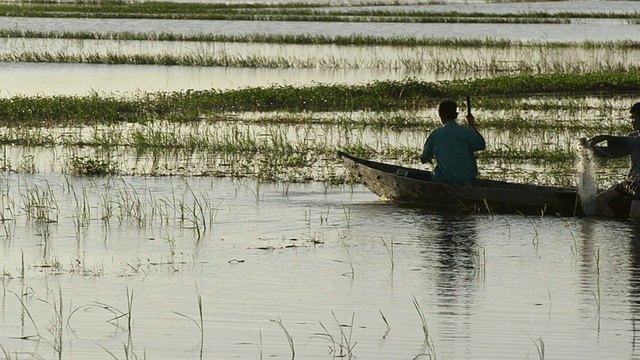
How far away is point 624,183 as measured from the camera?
10.0 m

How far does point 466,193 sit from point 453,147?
42cm

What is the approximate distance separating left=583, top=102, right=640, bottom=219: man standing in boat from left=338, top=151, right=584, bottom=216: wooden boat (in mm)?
240

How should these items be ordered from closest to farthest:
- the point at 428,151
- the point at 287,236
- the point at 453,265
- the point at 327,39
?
the point at 453,265
the point at 287,236
the point at 428,151
the point at 327,39

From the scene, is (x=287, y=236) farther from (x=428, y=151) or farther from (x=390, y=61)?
(x=390, y=61)

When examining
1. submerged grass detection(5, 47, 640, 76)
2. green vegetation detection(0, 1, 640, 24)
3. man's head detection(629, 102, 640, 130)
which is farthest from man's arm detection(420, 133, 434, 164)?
green vegetation detection(0, 1, 640, 24)

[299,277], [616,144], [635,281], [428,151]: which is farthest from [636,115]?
[299,277]

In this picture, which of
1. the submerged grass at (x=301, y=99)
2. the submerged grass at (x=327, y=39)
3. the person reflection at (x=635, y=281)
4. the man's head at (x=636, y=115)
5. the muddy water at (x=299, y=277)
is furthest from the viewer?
the submerged grass at (x=327, y=39)

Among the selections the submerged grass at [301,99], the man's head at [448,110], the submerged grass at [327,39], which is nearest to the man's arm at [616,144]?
the man's head at [448,110]

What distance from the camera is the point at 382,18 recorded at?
139 ft

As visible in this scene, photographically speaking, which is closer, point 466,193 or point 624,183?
point 624,183

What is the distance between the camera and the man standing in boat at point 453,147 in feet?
34.2

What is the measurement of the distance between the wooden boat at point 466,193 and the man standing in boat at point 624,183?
240 millimetres

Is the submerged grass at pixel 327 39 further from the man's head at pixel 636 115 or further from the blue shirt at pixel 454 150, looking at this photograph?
the man's head at pixel 636 115

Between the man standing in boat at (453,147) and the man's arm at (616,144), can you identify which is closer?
the man's arm at (616,144)
